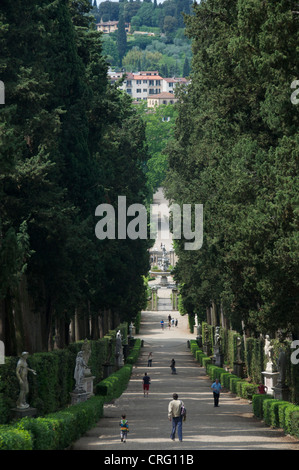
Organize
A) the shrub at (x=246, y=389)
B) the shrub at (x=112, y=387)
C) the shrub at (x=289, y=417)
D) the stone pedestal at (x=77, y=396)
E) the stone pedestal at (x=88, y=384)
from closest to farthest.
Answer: the shrub at (x=289, y=417) → the stone pedestal at (x=77, y=396) → the stone pedestal at (x=88, y=384) → the shrub at (x=112, y=387) → the shrub at (x=246, y=389)

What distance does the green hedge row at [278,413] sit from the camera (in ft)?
75.4

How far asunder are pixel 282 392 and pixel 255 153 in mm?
8070

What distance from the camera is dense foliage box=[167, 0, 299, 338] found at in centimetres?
2103

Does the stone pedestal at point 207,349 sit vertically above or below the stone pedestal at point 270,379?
below

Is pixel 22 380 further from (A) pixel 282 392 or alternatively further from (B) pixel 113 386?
(B) pixel 113 386

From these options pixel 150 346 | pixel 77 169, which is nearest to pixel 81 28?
pixel 77 169

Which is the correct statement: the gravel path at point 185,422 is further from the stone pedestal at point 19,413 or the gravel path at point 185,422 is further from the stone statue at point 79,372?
the stone pedestal at point 19,413

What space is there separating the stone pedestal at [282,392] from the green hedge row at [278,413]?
46 cm

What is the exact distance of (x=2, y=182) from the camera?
2712cm

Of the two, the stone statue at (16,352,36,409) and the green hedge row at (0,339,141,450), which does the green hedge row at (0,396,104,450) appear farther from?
the stone statue at (16,352,36,409)

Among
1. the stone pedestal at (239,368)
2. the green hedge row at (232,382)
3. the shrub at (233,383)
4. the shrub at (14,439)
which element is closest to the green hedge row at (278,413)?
the green hedge row at (232,382)

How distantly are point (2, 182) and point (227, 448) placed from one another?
448 inches

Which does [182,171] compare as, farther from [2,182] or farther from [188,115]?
[2,182]

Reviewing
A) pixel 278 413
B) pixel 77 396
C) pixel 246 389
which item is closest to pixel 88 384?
pixel 77 396
